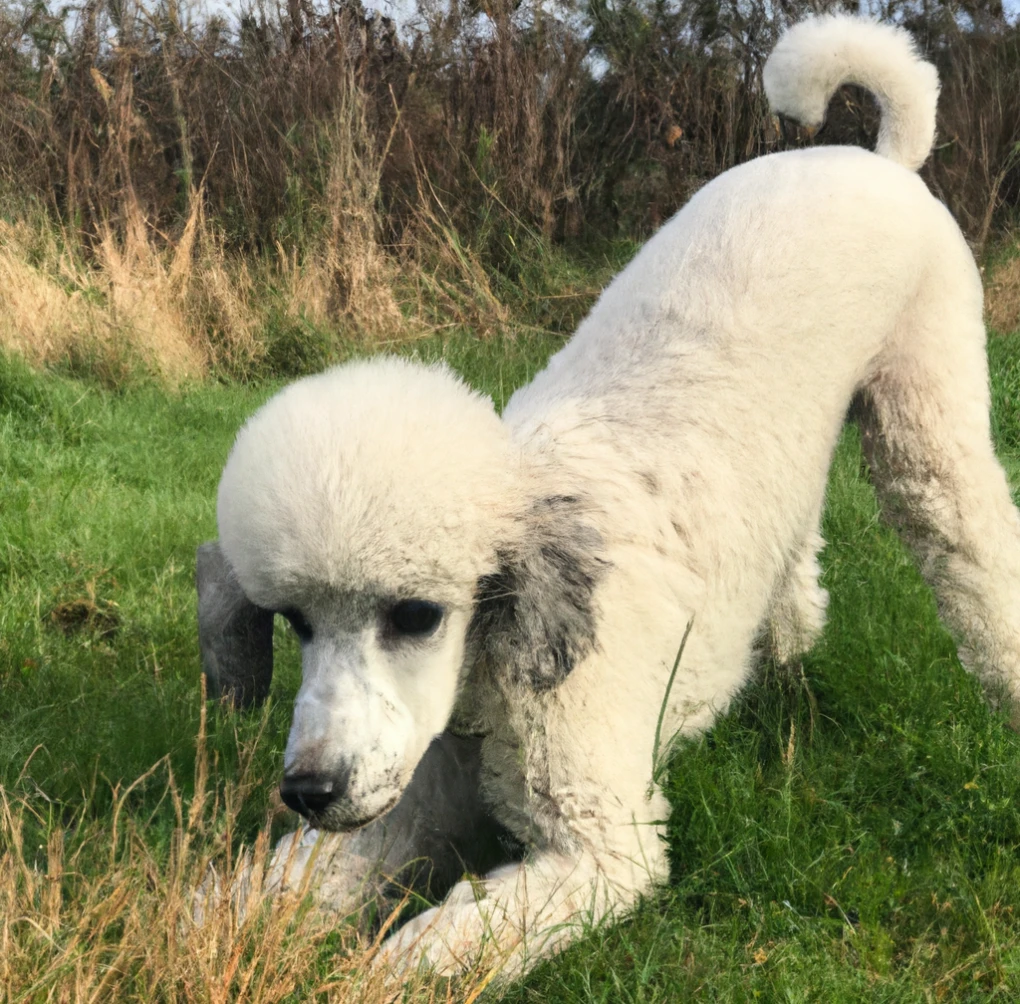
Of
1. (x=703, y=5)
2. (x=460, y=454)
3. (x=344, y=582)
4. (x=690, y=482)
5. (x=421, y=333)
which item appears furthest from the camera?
(x=703, y=5)

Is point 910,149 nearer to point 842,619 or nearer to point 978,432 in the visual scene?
point 978,432

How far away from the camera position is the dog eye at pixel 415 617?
2660 mm

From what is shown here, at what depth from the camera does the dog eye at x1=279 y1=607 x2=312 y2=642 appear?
8.86ft

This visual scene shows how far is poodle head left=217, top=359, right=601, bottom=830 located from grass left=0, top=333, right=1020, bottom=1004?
0.97ft

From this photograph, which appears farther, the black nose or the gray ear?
the gray ear

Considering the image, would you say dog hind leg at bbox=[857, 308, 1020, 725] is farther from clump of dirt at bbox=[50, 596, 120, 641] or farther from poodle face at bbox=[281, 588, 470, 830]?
clump of dirt at bbox=[50, 596, 120, 641]

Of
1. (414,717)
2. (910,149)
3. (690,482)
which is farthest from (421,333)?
(414,717)

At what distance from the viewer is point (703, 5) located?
10.3 metres

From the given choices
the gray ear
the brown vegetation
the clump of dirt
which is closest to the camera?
the gray ear

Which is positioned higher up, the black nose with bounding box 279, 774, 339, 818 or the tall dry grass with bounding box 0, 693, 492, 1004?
the black nose with bounding box 279, 774, 339, 818

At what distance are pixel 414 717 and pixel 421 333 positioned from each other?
624 cm

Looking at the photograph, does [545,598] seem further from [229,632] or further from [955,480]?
[955,480]

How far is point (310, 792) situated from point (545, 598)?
66 cm

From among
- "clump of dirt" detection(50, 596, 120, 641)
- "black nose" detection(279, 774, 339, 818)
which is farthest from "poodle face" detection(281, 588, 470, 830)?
"clump of dirt" detection(50, 596, 120, 641)
